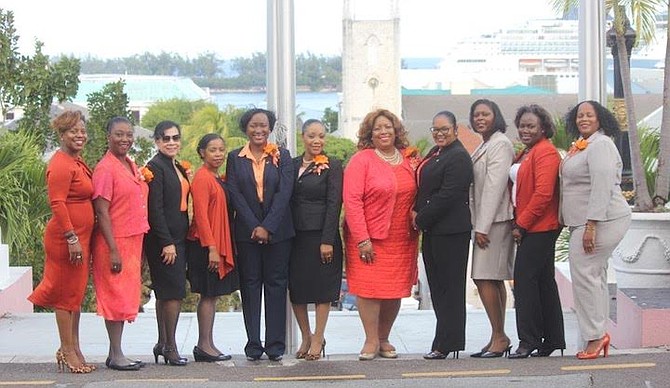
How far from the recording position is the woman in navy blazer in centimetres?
860

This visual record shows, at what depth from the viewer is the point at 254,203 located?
8664mm

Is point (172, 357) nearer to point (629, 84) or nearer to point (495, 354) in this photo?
point (495, 354)

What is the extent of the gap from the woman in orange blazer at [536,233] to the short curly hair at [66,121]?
3.00 m

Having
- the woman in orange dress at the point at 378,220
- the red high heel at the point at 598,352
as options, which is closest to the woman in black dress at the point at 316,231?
the woman in orange dress at the point at 378,220

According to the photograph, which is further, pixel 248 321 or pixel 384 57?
pixel 384 57

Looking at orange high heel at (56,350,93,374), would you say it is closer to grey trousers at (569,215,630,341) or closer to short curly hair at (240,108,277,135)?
short curly hair at (240,108,277,135)

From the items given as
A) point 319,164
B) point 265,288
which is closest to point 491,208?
point 319,164

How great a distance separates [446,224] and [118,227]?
2.25 meters

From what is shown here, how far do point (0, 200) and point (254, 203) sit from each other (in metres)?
4.91

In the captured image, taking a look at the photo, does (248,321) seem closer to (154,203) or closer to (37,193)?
(154,203)

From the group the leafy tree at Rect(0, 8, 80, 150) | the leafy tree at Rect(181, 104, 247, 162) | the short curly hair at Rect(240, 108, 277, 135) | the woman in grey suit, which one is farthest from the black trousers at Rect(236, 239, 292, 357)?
the leafy tree at Rect(181, 104, 247, 162)

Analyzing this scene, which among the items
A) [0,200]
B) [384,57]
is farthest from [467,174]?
[384,57]

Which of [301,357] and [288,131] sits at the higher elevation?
[288,131]

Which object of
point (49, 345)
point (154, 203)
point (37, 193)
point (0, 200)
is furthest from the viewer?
point (37, 193)
